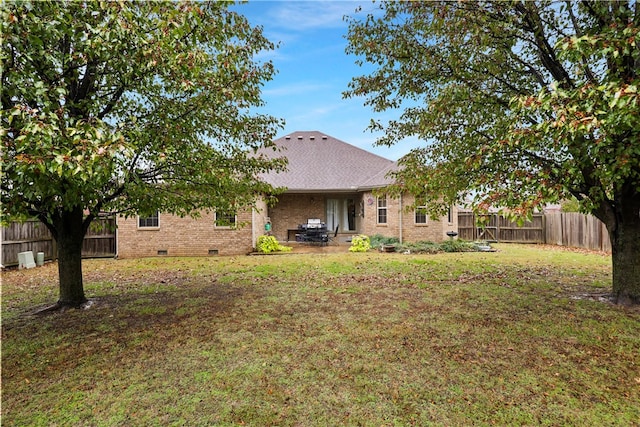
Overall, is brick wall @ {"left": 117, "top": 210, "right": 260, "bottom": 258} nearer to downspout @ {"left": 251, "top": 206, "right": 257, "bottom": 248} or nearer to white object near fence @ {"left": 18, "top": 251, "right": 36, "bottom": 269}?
downspout @ {"left": 251, "top": 206, "right": 257, "bottom": 248}

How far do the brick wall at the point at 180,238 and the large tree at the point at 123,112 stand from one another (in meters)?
8.18

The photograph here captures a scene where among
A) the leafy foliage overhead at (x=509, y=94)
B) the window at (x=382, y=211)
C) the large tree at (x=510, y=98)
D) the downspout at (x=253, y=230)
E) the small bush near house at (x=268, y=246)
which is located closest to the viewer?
the leafy foliage overhead at (x=509, y=94)

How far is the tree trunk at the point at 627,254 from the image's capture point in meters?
5.68

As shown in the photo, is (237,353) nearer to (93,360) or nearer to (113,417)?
(113,417)

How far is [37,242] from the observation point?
1198cm

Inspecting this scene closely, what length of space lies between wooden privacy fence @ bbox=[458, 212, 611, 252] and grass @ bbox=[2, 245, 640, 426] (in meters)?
8.65

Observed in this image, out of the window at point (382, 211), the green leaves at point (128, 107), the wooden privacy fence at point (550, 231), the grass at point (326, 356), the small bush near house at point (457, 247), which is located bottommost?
the grass at point (326, 356)

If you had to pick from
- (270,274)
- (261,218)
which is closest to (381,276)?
(270,274)

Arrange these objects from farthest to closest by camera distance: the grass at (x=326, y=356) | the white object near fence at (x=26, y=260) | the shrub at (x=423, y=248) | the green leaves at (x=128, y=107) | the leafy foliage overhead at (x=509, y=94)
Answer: the shrub at (x=423, y=248) < the white object near fence at (x=26, y=260) < the leafy foliage overhead at (x=509, y=94) < the green leaves at (x=128, y=107) < the grass at (x=326, y=356)

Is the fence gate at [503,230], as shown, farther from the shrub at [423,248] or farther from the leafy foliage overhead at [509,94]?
the leafy foliage overhead at [509,94]

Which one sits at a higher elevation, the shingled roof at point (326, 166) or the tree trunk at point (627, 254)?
the shingled roof at point (326, 166)

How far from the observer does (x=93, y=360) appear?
4.14 meters

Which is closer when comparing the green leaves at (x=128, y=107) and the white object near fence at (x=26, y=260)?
the green leaves at (x=128, y=107)

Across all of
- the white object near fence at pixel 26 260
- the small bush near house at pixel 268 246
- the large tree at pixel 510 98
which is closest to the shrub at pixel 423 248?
the small bush near house at pixel 268 246
